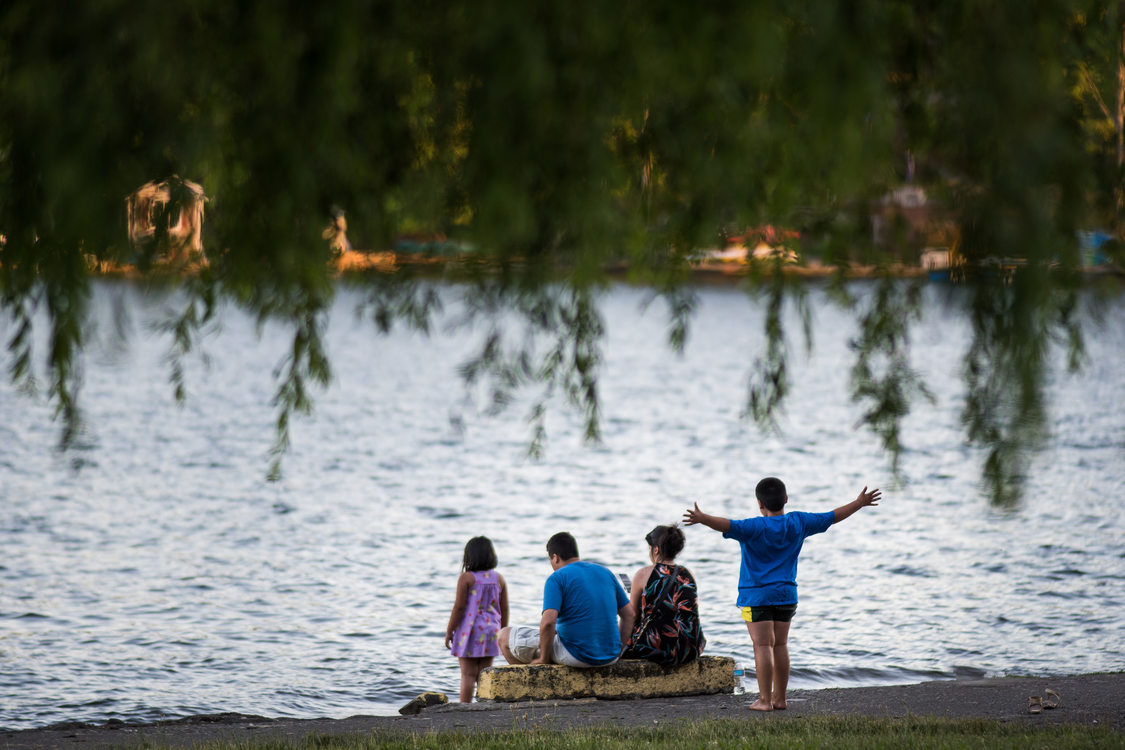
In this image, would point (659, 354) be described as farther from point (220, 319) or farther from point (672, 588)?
point (220, 319)

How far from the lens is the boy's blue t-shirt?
27.3 feet

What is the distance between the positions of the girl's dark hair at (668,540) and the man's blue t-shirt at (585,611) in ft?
1.66

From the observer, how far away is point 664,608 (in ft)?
31.5

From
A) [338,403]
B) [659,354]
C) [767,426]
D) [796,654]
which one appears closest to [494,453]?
[338,403]

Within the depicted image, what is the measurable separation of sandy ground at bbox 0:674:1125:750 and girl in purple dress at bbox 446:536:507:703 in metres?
0.47

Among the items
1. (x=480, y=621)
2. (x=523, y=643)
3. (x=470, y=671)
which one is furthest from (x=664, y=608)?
(x=470, y=671)

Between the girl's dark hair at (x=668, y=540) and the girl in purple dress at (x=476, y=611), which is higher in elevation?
the girl's dark hair at (x=668, y=540)

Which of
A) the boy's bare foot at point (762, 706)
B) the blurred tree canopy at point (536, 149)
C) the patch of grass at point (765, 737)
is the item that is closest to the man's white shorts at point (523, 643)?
the patch of grass at point (765, 737)

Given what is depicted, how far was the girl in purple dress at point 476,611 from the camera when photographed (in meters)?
9.81

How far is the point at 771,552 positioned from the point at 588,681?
207 cm

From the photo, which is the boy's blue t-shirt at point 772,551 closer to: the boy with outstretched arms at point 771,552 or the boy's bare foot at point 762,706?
the boy with outstretched arms at point 771,552

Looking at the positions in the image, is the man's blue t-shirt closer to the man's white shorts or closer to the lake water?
the man's white shorts

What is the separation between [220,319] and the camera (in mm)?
4457

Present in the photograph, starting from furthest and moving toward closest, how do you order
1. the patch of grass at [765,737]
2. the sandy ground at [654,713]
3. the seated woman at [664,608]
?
the seated woman at [664,608] < the sandy ground at [654,713] < the patch of grass at [765,737]
